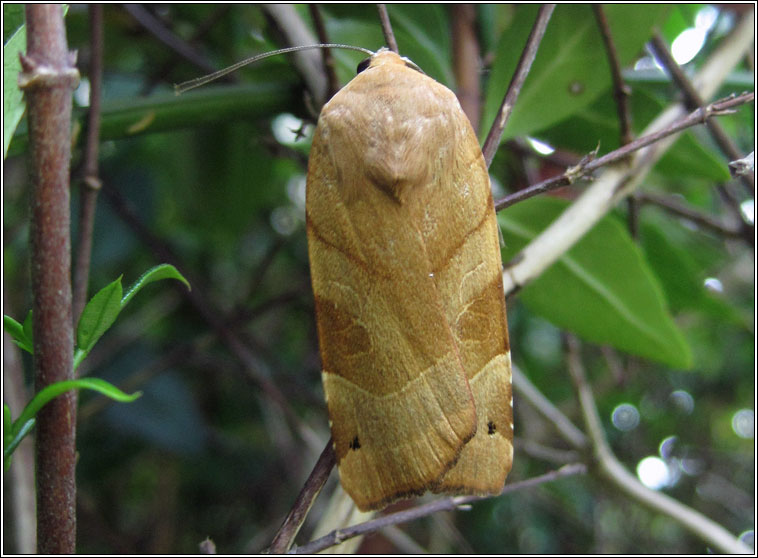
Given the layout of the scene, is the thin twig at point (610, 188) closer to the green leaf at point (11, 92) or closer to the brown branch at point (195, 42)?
the green leaf at point (11, 92)

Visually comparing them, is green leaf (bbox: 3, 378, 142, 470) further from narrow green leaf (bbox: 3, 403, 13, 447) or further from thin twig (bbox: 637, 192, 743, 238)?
thin twig (bbox: 637, 192, 743, 238)

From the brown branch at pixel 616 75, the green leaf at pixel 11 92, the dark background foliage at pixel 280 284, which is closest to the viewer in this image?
the green leaf at pixel 11 92

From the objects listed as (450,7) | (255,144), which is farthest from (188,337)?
(450,7)

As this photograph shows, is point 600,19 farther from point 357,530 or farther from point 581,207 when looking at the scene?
point 357,530

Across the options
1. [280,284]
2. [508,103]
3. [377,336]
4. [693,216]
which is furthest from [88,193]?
[280,284]

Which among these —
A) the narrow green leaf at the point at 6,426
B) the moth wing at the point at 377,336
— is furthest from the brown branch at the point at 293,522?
the narrow green leaf at the point at 6,426
